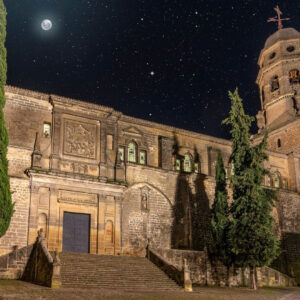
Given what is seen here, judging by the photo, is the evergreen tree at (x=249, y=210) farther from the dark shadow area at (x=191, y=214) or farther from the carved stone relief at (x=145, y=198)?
the carved stone relief at (x=145, y=198)

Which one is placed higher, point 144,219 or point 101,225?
point 144,219

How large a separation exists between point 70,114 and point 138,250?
30.7 ft

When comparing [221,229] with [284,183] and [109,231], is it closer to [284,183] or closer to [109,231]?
[109,231]

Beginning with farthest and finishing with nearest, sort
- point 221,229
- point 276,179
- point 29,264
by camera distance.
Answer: point 276,179 < point 221,229 < point 29,264

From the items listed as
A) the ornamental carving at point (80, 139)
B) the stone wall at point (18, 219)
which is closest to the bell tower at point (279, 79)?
the ornamental carving at point (80, 139)

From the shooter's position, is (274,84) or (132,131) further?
(274,84)

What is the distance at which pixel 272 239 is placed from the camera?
2509 centimetres

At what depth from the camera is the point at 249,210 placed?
25.7 metres

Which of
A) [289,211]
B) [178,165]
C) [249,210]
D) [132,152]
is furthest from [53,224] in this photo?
[289,211]

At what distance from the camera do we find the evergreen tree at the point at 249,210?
82.1 ft

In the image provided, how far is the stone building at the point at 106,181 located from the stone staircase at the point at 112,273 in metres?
3.33

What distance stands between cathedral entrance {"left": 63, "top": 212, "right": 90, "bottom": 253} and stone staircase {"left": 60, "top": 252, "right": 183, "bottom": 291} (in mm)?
3116

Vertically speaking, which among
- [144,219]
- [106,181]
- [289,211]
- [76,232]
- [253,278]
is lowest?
[253,278]

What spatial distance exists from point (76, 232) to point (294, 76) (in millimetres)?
26994
